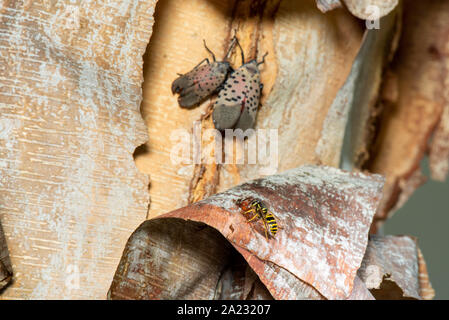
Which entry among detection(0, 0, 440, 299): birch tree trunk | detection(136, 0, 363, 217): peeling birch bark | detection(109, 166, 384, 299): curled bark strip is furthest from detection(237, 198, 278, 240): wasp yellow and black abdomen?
detection(136, 0, 363, 217): peeling birch bark

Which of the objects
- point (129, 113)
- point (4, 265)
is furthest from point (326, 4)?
point (4, 265)

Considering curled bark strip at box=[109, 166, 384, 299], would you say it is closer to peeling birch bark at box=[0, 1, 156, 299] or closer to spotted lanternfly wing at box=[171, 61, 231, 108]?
peeling birch bark at box=[0, 1, 156, 299]

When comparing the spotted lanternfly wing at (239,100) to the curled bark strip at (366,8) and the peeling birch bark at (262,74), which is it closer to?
the peeling birch bark at (262,74)

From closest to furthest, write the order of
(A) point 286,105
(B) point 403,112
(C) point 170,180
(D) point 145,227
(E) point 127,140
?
(D) point 145,227 < (E) point 127,140 < (C) point 170,180 < (A) point 286,105 < (B) point 403,112

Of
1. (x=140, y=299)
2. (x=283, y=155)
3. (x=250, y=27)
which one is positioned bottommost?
(x=140, y=299)

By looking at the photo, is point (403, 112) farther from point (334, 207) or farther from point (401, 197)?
point (334, 207)

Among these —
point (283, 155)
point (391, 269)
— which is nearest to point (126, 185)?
point (283, 155)

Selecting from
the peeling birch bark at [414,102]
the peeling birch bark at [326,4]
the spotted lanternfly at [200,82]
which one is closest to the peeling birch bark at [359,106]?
the peeling birch bark at [414,102]

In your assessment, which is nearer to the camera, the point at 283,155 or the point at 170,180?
the point at 170,180
